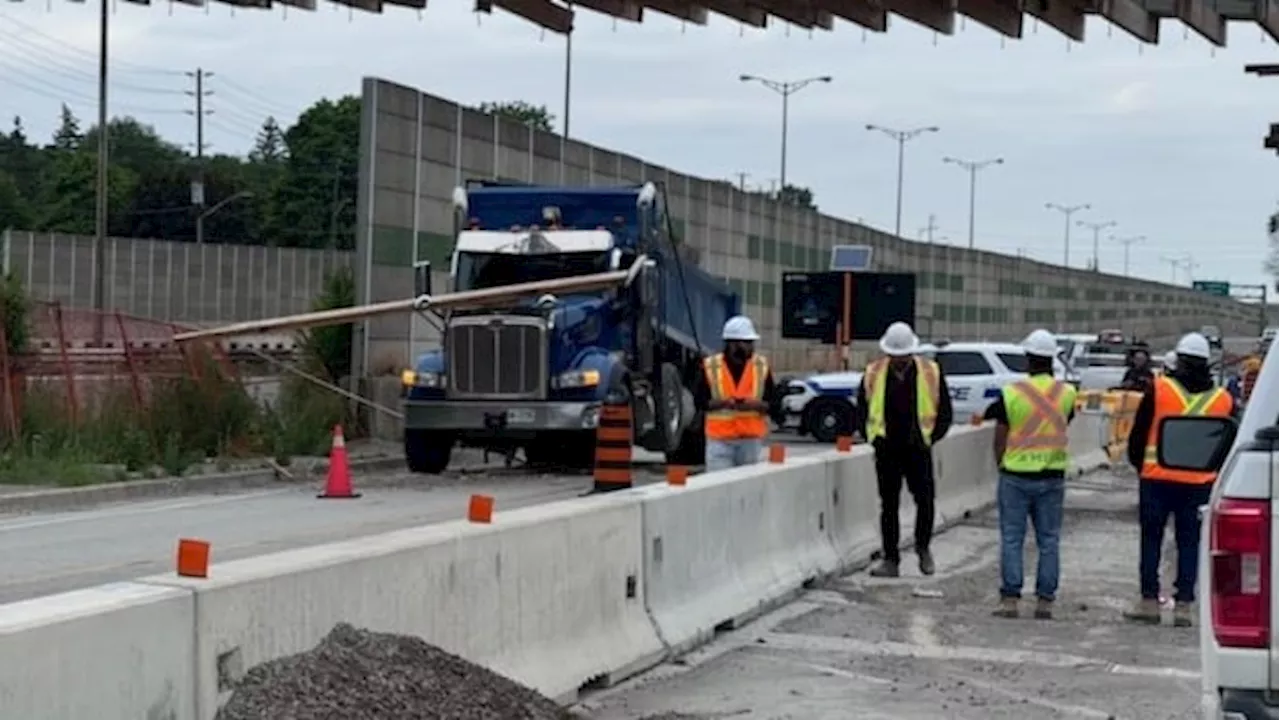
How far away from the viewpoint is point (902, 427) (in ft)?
47.9

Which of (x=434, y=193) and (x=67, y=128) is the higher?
(x=67, y=128)

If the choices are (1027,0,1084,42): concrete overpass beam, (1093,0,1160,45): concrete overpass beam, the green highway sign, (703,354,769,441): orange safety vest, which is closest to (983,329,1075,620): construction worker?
(703,354,769,441): orange safety vest

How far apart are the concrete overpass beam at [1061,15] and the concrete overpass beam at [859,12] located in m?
1.47

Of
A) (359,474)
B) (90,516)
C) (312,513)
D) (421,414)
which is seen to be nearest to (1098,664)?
(312,513)

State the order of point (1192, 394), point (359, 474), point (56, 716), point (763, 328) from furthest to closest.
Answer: point (763, 328) → point (359, 474) → point (1192, 394) → point (56, 716)

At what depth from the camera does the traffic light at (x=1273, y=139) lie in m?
22.6

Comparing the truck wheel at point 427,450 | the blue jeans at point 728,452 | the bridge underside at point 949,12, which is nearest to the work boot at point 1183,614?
the blue jeans at point 728,452

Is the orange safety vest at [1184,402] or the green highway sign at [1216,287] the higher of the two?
the green highway sign at [1216,287]

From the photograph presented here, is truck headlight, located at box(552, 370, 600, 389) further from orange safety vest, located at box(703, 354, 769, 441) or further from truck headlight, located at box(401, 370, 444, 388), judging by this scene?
orange safety vest, located at box(703, 354, 769, 441)

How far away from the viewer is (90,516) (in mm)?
19312

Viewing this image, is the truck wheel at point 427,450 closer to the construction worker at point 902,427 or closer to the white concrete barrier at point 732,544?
the white concrete barrier at point 732,544

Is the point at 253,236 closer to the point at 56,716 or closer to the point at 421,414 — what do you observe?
the point at 421,414

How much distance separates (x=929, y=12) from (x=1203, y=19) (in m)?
2.63

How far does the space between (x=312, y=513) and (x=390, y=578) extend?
11945mm
